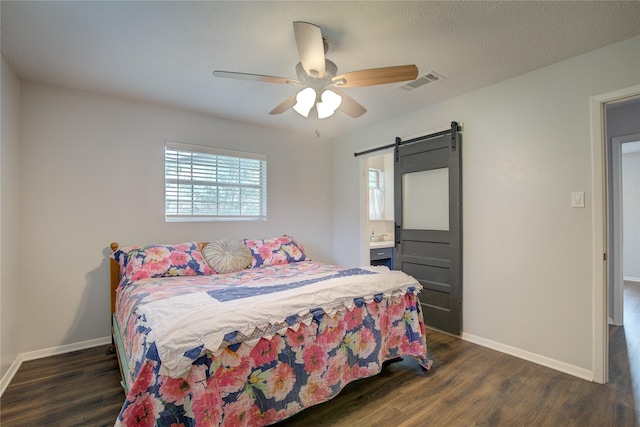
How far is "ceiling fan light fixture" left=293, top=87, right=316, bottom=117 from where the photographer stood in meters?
2.00

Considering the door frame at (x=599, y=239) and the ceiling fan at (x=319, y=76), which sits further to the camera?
the door frame at (x=599, y=239)

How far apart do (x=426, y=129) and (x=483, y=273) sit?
160 cm

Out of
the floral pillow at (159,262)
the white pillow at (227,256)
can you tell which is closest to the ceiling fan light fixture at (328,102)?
the white pillow at (227,256)

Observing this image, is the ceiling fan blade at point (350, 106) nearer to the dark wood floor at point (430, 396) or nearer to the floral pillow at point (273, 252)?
the floral pillow at point (273, 252)

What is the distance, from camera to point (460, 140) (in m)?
2.98

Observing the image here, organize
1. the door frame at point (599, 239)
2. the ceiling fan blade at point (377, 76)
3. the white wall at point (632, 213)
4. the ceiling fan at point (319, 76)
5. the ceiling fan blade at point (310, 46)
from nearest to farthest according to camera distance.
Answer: the ceiling fan blade at point (310, 46), the ceiling fan at point (319, 76), the ceiling fan blade at point (377, 76), the door frame at point (599, 239), the white wall at point (632, 213)

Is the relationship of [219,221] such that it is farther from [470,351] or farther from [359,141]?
[470,351]

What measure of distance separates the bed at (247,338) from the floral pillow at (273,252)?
51cm

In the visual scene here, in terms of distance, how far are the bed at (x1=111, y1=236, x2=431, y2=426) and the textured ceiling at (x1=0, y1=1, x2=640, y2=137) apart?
157cm

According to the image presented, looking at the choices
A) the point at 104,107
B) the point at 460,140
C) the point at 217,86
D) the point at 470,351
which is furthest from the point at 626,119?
the point at 104,107

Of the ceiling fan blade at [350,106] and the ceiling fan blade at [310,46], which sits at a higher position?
the ceiling fan blade at [310,46]

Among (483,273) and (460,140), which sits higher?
(460,140)

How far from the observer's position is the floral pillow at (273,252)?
3.15 meters

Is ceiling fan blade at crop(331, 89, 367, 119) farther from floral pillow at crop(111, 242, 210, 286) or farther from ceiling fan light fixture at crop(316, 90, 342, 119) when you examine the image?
floral pillow at crop(111, 242, 210, 286)
